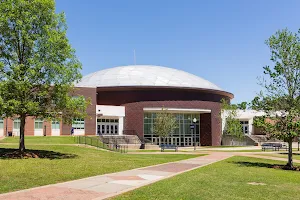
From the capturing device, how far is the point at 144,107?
55906 mm

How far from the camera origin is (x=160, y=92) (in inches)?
2227

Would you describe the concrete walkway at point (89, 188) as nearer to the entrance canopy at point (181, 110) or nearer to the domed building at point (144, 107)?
the domed building at point (144, 107)

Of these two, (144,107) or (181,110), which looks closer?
(144,107)

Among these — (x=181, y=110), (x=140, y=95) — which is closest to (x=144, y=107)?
(x=140, y=95)

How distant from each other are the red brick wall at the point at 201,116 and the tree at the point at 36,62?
32.9 metres

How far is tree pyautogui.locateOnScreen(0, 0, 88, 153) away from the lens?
2047 centimetres

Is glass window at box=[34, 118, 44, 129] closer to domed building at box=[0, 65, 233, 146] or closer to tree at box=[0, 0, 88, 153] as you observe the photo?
domed building at box=[0, 65, 233, 146]

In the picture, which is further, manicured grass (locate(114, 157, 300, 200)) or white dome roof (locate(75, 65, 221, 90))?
white dome roof (locate(75, 65, 221, 90))

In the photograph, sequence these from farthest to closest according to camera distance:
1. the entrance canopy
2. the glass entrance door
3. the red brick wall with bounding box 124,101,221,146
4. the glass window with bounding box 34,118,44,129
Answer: the glass entrance door
the red brick wall with bounding box 124,101,221,146
the entrance canopy
the glass window with bounding box 34,118,44,129

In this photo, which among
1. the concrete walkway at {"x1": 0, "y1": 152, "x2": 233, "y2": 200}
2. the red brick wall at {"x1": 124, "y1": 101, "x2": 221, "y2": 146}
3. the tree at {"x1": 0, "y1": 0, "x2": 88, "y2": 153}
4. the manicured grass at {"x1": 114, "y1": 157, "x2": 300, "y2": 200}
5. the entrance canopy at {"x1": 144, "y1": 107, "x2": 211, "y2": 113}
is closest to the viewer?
the concrete walkway at {"x1": 0, "y1": 152, "x2": 233, "y2": 200}

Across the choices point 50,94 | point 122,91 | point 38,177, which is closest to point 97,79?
point 122,91

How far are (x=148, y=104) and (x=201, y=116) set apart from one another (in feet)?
38.8

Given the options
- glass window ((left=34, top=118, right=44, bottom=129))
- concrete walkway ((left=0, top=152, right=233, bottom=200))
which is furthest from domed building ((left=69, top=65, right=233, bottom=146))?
concrete walkway ((left=0, top=152, right=233, bottom=200))

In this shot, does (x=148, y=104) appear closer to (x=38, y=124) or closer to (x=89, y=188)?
(x=38, y=124)
